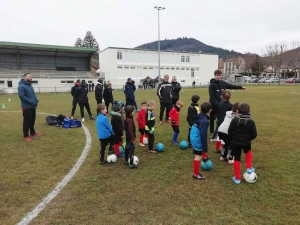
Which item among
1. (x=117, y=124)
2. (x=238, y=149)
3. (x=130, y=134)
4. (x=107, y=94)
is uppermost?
(x=107, y=94)

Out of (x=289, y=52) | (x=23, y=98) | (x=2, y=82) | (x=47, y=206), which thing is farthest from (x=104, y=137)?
(x=289, y=52)

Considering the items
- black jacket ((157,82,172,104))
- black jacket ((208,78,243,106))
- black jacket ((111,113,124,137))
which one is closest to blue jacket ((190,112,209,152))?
black jacket ((111,113,124,137))

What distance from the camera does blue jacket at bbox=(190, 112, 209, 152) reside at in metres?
4.32

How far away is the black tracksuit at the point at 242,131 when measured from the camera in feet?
13.4

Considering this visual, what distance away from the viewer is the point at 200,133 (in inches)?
172

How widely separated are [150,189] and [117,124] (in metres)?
1.99

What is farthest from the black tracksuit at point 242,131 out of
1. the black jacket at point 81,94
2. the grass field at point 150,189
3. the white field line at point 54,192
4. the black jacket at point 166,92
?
the black jacket at point 81,94

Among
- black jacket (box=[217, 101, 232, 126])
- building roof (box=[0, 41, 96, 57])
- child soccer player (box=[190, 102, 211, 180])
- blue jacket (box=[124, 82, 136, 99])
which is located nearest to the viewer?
child soccer player (box=[190, 102, 211, 180])

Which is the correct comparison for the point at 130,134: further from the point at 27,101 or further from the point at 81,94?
the point at 81,94

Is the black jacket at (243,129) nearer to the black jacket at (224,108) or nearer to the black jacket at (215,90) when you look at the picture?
the black jacket at (224,108)

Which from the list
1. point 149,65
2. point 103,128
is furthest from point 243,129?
point 149,65

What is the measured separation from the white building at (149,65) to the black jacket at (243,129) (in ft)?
151

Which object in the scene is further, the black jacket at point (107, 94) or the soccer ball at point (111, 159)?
the black jacket at point (107, 94)

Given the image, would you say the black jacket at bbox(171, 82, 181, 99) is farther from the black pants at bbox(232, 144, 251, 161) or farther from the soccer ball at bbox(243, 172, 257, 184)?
the soccer ball at bbox(243, 172, 257, 184)
